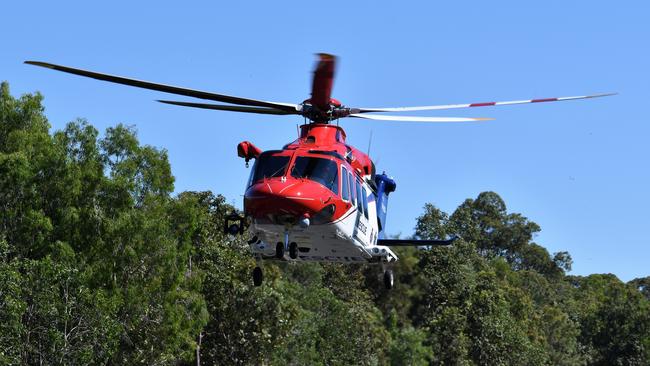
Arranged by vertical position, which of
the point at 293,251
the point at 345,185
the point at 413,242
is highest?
the point at 345,185

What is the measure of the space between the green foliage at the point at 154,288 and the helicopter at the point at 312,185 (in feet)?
46.7

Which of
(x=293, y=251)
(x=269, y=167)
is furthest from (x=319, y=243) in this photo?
(x=269, y=167)

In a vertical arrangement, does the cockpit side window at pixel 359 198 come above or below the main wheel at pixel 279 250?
above

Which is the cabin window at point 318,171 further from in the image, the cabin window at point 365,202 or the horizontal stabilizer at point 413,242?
the horizontal stabilizer at point 413,242

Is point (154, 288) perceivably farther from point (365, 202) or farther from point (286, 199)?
point (286, 199)

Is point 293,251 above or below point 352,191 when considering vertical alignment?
below

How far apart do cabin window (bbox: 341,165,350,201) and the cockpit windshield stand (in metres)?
1.21

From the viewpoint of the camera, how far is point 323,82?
2161 cm

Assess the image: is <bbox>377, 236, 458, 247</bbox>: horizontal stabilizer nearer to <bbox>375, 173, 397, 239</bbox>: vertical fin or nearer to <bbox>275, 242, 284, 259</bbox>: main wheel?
<bbox>375, 173, 397, 239</bbox>: vertical fin

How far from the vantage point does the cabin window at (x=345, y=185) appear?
22406 mm

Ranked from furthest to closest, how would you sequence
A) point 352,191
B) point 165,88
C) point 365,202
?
point 365,202
point 352,191
point 165,88

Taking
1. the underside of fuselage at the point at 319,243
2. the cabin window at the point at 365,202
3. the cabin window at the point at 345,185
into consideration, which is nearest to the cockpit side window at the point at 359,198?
the cabin window at the point at 365,202

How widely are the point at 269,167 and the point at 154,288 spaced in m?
24.9

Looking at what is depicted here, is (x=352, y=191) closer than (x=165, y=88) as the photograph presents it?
No
